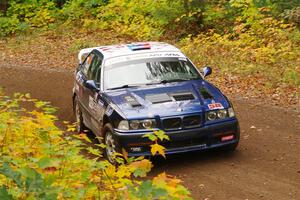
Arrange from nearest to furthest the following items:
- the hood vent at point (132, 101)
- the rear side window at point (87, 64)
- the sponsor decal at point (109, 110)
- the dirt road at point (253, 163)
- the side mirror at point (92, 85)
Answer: the dirt road at point (253, 163) → the hood vent at point (132, 101) → the sponsor decal at point (109, 110) → the side mirror at point (92, 85) → the rear side window at point (87, 64)

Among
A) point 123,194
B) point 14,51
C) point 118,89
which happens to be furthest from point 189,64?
point 14,51

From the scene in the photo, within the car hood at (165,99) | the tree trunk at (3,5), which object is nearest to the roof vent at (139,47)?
the car hood at (165,99)

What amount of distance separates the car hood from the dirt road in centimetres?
90

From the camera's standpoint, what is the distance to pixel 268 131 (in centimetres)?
985

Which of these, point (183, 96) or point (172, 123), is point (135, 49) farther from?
point (172, 123)

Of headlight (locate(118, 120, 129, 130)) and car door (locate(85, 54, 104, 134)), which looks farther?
car door (locate(85, 54, 104, 134))

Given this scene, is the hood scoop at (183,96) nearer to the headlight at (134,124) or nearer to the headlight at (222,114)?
the headlight at (222,114)

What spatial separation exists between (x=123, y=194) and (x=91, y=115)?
5.45 metres

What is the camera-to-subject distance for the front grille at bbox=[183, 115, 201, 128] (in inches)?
313

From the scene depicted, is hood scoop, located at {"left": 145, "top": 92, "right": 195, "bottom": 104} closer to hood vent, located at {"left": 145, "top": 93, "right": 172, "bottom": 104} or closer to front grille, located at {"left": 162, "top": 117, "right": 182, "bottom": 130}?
hood vent, located at {"left": 145, "top": 93, "right": 172, "bottom": 104}

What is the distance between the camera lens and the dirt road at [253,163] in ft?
23.4

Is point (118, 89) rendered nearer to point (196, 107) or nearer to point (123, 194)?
point (196, 107)

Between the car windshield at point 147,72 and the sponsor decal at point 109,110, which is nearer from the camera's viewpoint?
the sponsor decal at point 109,110

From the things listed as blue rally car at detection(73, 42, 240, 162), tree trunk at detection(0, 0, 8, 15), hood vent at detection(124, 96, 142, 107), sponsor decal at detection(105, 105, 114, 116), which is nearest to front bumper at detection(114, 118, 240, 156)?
blue rally car at detection(73, 42, 240, 162)
